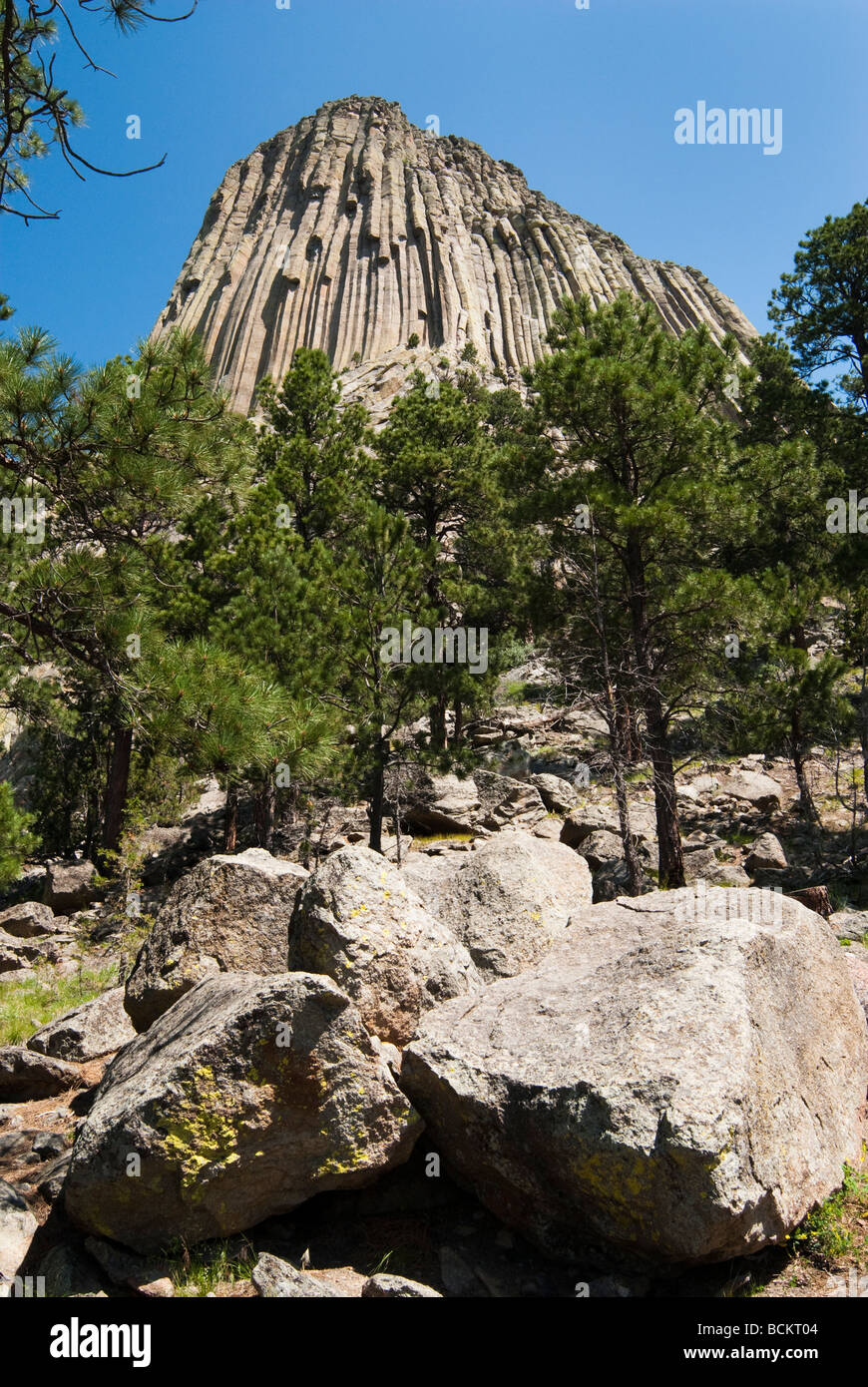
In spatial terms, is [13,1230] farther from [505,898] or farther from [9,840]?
[9,840]

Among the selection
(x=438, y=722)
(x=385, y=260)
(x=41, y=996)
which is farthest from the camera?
(x=385, y=260)

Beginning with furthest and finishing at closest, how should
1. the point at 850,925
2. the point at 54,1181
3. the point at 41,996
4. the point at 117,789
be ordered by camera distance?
the point at 117,789 → the point at 41,996 → the point at 850,925 → the point at 54,1181

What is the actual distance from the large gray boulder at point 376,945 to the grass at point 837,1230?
2.11 meters

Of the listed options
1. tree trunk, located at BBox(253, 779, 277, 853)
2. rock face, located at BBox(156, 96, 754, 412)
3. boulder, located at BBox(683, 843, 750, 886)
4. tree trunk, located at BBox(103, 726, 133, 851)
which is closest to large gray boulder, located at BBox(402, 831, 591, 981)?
boulder, located at BBox(683, 843, 750, 886)

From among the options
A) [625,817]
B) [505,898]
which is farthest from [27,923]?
[505,898]

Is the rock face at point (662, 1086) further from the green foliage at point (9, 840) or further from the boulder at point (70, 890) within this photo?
the boulder at point (70, 890)

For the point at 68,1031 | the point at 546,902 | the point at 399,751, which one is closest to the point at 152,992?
the point at 68,1031

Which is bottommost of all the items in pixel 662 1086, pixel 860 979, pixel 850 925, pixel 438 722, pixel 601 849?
pixel 850 925

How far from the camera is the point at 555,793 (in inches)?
650

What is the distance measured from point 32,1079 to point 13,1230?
2.28m

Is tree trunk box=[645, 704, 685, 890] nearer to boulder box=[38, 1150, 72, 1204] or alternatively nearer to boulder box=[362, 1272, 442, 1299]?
boulder box=[362, 1272, 442, 1299]
